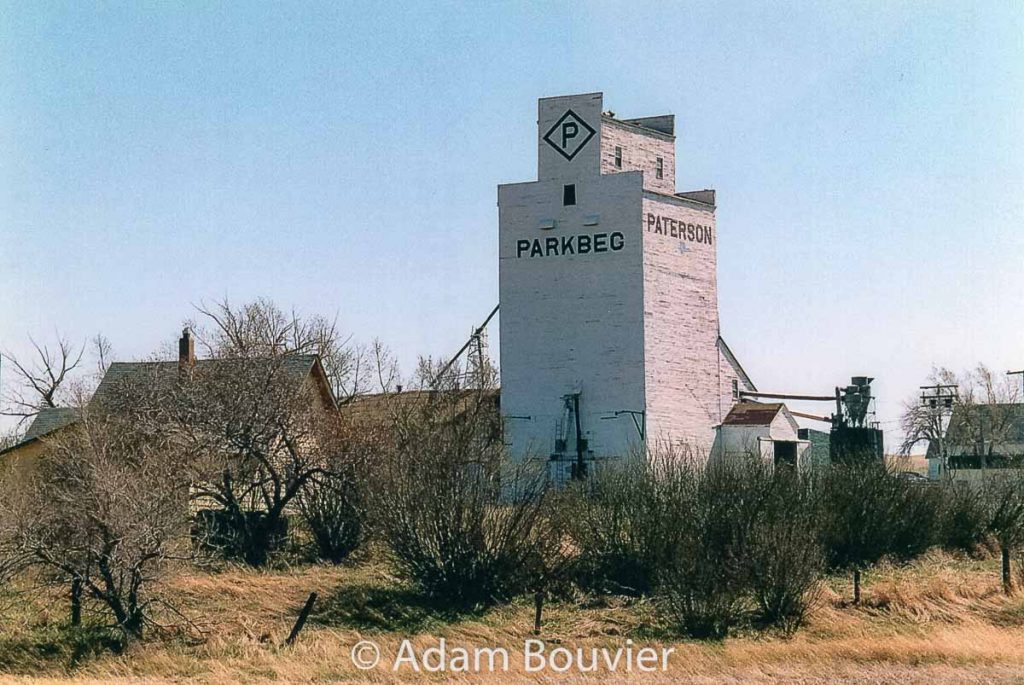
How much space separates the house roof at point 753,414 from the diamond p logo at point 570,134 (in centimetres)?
1138

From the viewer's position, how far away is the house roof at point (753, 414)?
4903 centimetres

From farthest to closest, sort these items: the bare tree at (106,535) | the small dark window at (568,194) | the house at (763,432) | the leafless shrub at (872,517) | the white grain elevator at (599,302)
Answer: the house at (763,432)
the small dark window at (568,194)
the white grain elevator at (599,302)
the leafless shrub at (872,517)
the bare tree at (106,535)

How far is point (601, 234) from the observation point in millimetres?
46844

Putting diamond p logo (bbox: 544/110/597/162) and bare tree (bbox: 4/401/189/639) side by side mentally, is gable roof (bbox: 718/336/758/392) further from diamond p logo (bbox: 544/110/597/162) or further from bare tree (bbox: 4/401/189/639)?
bare tree (bbox: 4/401/189/639)

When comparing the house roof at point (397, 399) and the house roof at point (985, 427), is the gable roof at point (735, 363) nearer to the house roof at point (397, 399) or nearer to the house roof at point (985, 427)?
the house roof at point (397, 399)

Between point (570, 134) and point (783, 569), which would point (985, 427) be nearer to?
point (570, 134)

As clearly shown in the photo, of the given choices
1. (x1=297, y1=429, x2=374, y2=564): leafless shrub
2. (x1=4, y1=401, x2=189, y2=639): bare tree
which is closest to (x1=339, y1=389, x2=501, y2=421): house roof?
(x1=297, y1=429, x2=374, y2=564): leafless shrub

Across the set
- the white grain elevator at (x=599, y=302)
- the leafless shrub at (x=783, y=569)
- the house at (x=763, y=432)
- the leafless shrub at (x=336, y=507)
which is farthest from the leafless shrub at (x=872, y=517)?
the leafless shrub at (x=336, y=507)

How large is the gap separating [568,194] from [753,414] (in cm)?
1075

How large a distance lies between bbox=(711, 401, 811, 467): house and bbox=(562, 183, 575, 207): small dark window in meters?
9.99

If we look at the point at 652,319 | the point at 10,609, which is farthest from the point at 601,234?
the point at 10,609

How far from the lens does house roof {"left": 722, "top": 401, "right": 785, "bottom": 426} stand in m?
49.0

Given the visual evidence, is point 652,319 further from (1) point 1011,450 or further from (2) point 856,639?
(1) point 1011,450

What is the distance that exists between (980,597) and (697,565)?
7450mm
